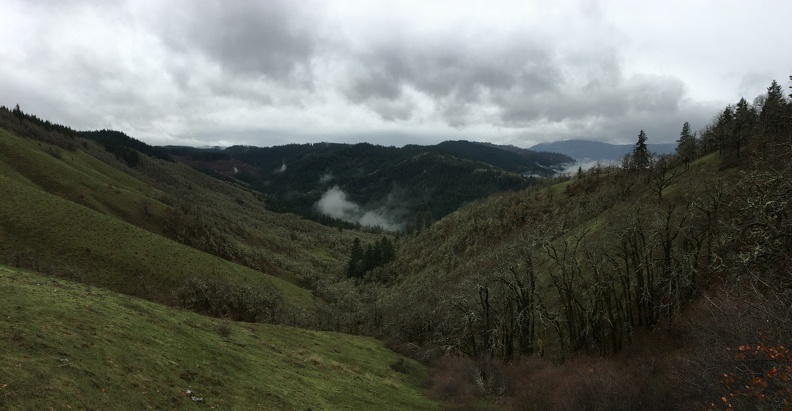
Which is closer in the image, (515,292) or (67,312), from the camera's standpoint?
(67,312)

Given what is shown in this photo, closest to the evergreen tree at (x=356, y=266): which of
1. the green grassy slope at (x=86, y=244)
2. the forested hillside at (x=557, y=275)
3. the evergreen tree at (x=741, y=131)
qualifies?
the forested hillside at (x=557, y=275)

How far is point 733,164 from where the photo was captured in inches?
3285

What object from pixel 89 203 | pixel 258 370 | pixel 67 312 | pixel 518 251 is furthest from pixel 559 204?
pixel 89 203

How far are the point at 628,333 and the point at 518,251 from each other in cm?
1631

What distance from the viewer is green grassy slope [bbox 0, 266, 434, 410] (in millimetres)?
15141

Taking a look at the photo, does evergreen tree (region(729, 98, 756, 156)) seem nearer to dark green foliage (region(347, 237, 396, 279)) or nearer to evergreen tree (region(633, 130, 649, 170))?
evergreen tree (region(633, 130, 649, 170))

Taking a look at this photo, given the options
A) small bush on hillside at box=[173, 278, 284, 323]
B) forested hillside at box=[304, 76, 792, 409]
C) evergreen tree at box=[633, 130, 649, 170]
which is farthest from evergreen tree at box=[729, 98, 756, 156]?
small bush on hillside at box=[173, 278, 284, 323]

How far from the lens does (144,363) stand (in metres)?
19.7

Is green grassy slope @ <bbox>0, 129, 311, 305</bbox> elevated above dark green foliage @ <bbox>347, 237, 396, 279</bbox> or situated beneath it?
elevated above

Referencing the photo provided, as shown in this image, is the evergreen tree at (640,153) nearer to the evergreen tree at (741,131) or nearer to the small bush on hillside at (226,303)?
the evergreen tree at (741,131)

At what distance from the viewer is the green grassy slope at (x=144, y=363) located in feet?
49.7

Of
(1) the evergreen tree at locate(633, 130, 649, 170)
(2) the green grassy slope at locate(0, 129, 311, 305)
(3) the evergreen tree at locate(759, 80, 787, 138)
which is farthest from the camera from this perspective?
(1) the evergreen tree at locate(633, 130, 649, 170)

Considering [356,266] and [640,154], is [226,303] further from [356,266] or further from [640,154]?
[640,154]

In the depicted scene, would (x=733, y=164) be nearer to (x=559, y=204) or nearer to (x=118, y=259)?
(x=559, y=204)
